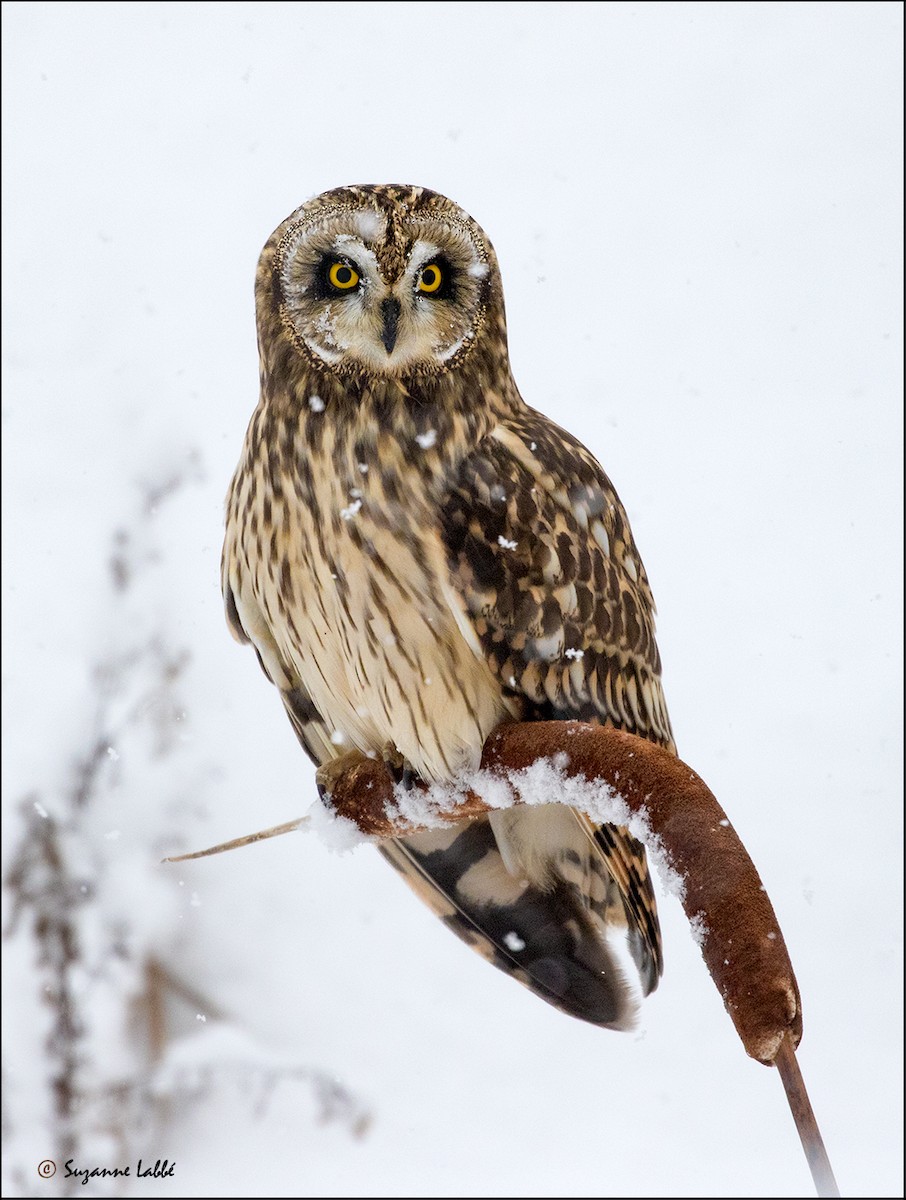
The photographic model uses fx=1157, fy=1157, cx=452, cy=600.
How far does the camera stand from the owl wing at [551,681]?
3.99 ft

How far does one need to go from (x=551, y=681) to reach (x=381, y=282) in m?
0.45

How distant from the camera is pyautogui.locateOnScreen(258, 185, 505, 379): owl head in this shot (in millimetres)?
1120

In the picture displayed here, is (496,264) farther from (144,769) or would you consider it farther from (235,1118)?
(235,1118)

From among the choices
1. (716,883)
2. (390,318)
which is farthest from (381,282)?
(716,883)

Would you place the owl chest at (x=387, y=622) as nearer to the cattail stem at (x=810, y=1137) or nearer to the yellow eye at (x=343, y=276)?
the yellow eye at (x=343, y=276)

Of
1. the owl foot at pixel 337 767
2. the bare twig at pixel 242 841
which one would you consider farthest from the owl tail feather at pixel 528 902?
the bare twig at pixel 242 841

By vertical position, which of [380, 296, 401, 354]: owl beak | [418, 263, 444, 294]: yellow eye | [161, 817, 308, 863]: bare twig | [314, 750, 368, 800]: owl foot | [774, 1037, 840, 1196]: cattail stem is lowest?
[314, 750, 368, 800]: owl foot

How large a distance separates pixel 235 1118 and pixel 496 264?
2293mm

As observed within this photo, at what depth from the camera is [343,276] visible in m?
1.16

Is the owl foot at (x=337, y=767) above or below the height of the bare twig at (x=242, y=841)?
below

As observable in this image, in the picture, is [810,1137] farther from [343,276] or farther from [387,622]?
[343,276]

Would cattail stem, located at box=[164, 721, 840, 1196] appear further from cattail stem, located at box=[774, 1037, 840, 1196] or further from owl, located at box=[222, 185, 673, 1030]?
owl, located at box=[222, 185, 673, 1030]

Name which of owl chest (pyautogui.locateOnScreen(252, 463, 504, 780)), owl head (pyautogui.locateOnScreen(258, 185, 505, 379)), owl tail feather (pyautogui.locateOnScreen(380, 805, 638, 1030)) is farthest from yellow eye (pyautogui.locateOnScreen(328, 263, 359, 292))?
owl tail feather (pyautogui.locateOnScreen(380, 805, 638, 1030))

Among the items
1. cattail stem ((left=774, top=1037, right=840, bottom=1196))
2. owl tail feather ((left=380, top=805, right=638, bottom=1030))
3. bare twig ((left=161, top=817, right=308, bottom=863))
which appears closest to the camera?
cattail stem ((left=774, top=1037, right=840, bottom=1196))
